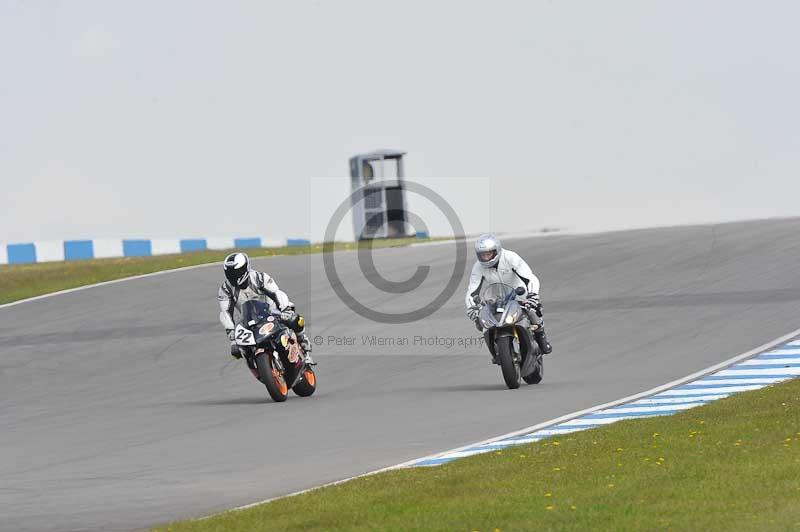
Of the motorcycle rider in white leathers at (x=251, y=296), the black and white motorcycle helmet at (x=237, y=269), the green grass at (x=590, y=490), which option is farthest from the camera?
the motorcycle rider in white leathers at (x=251, y=296)

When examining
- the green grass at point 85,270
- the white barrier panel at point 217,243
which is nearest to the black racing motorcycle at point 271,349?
the green grass at point 85,270

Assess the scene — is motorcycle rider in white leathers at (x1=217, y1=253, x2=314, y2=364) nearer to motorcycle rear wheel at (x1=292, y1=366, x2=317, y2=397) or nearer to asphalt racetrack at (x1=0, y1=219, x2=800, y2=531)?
motorcycle rear wheel at (x1=292, y1=366, x2=317, y2=397)

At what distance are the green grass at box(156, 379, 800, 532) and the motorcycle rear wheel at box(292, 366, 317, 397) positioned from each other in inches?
245

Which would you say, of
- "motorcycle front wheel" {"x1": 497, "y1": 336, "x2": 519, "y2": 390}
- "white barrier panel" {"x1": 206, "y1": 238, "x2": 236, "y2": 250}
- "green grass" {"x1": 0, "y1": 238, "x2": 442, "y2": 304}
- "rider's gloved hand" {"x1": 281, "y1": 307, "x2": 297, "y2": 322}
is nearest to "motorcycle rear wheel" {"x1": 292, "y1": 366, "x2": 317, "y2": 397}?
"rider's gloved hand" {"x1": 281, "y1": 307, "x2": 297, "y2": 322}

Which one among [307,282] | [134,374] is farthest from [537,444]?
[307,282]

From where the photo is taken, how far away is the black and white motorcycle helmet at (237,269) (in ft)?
54.2

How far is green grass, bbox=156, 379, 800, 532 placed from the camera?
26.2 feet

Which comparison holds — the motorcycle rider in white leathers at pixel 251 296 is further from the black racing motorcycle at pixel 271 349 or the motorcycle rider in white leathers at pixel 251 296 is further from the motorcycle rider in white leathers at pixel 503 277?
the motorcycle rider in white leathers at pixel 503 277

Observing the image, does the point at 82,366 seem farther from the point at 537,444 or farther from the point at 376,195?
the point at 376,195

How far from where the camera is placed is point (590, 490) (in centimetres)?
895

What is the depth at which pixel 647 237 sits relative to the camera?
32062mm

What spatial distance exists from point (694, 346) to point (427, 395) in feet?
15.7

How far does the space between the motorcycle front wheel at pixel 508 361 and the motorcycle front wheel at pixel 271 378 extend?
8.68 feet

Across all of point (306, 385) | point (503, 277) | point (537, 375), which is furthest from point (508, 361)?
point (306, 385)
